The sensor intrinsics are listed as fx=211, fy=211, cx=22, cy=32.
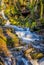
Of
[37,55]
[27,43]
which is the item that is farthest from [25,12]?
[37,55]

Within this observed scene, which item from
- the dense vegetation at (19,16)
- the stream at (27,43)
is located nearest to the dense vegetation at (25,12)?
the dense vegetation at (19,16)

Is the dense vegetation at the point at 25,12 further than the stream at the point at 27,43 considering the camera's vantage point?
Yes

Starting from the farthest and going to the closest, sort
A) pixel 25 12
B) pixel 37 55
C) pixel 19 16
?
pixel 25 12 → pixel 19 16 → pixel 37 55

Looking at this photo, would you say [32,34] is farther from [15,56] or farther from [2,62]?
[2,62]

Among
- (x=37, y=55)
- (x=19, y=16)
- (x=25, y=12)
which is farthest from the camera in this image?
(x=25, y=12)

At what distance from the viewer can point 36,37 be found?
12195 mm

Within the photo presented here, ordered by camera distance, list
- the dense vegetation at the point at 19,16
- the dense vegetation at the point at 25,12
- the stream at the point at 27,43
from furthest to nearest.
Answer: the dense vegetation at the point at 25,12 < the dense vegetation at the point at 19,16 < the stream at the point at 27,43

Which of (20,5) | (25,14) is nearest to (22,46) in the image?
(25,14)

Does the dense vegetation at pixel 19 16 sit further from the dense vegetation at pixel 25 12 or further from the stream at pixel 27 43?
the stream at pixel 27 43

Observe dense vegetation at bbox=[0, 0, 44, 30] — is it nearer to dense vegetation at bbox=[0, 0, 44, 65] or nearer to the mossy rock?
dense vegetation at bbox=[0, 0, 44, 65]

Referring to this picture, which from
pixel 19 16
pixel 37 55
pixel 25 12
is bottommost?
pixel 19 16

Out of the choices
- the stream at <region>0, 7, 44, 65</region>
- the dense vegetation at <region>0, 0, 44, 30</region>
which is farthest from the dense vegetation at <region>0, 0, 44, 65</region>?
the stream at <region>0, 7, 44, 65</region>

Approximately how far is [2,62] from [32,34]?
5.18 m

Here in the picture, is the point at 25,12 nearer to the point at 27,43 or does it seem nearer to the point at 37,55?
the point at 27,43
